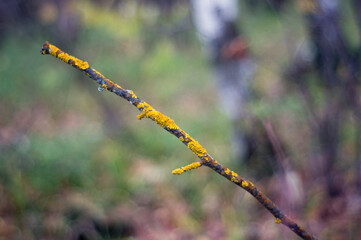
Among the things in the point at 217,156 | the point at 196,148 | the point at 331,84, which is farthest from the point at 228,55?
the point at 196,148

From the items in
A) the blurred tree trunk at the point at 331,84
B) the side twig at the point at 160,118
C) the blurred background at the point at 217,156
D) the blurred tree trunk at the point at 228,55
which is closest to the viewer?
the side twig at the point at 160,118

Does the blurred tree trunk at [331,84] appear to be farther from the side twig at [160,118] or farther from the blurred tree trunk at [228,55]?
the side twig at [160,118]

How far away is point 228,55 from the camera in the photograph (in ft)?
8.68

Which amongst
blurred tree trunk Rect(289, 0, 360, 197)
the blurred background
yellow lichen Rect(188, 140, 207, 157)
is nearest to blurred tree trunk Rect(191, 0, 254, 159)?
the blurred background

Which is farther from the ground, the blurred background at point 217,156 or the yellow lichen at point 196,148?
the blurred background at point 217,156

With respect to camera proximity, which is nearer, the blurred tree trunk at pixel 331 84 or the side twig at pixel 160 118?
the side twig at pixel 160 118

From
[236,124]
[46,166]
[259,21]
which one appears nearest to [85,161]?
[46,166]

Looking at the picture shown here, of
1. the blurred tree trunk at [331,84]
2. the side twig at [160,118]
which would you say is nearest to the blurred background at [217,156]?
the blurred tree trunk at [331,84]

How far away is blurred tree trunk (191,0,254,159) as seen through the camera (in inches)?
105

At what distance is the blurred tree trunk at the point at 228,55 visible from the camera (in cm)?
266

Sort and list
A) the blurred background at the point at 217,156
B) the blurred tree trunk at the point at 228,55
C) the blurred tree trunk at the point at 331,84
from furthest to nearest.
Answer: the blurred tree trunk at the point at 228,55 → the blurred background at the point at 217,156 → the blurred tree trunk at the point at 331,84

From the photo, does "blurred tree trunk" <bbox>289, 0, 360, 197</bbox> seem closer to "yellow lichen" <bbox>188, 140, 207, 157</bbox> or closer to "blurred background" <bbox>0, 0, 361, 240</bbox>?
"blurred background" <bbox>0, 0, 361, 240</bbox>

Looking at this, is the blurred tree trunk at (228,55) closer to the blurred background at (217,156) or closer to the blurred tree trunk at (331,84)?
the blurred background at (217,156)

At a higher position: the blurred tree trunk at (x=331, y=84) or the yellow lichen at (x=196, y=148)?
the blurred tree trunk at (x=331, y=84)
